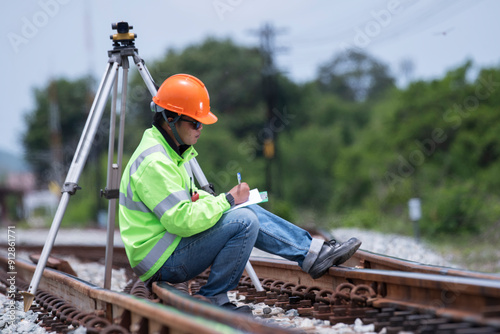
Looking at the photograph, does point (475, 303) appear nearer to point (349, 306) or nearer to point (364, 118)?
point (349, 306)

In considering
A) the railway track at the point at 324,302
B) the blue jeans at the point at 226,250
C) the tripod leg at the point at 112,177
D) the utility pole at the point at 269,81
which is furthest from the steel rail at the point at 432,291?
the utility pole at the point at 269,81

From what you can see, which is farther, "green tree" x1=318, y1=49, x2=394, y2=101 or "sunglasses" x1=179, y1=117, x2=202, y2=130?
"green tree" x1=318, y1=49, x2=394, y2=101

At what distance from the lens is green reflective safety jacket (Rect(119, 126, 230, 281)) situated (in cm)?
355

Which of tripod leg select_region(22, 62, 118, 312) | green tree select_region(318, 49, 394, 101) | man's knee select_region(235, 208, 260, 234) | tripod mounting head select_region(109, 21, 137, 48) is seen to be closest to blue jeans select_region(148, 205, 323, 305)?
man's knee select_region(235, 208, 260, 234)

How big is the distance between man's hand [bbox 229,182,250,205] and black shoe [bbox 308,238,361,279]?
638mm

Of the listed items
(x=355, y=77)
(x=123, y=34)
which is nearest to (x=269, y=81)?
(x=123, y=34)

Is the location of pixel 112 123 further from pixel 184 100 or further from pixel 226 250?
pixel 226 250

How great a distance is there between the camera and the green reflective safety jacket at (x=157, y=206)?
3.55m

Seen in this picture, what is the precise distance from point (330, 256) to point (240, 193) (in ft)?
Answer: 2.41

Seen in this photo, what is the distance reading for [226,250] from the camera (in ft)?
12.3

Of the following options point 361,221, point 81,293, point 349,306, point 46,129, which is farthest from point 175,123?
point 46,129

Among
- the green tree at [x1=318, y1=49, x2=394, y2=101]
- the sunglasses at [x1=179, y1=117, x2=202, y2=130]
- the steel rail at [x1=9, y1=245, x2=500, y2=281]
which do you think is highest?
the green tree at [x1=318, y1=49, x2=394, y2=101]

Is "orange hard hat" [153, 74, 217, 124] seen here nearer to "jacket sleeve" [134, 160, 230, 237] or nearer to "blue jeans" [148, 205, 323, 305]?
"jacket sleeve" [134, 160, 230, 237]

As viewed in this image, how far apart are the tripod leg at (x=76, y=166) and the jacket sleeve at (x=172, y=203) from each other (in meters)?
0.83
